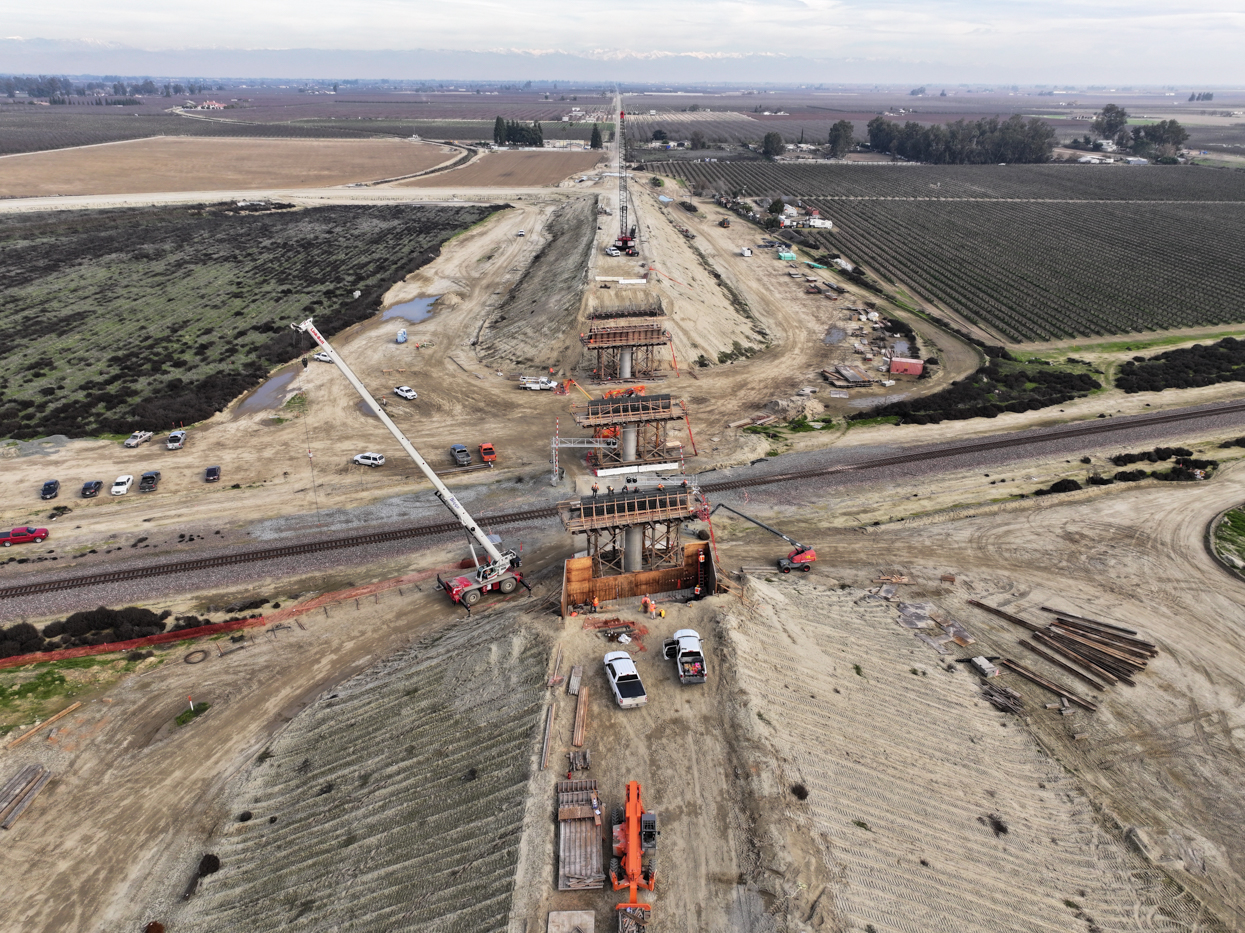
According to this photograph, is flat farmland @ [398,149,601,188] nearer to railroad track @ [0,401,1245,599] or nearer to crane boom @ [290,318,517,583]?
railroad track @ [0,401,1245,599]

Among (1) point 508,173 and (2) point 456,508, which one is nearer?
(2) point 456,508

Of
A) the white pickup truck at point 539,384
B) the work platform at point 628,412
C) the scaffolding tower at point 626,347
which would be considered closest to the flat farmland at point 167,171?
the white pickup truck at point 539,384

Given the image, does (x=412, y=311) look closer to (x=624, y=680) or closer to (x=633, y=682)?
(x=624, y=680)

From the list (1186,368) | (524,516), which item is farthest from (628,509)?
(1186,368)

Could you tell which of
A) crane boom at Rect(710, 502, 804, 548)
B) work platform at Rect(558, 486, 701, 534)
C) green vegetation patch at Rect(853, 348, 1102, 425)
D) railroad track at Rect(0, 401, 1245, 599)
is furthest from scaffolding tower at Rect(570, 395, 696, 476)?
green vegetation patch at Rect(853, 348, 1102, 425)

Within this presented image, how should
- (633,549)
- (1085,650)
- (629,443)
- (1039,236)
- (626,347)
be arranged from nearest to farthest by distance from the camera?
(1085,650), (633,549), (629,443), (626,347), (1039,236)

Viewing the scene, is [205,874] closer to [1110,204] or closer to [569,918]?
[569,918]
